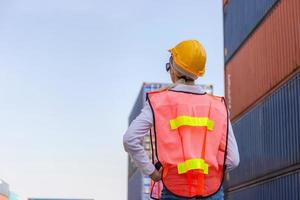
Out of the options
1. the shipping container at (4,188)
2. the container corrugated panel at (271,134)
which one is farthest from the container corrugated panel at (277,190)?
the shipping container at (4,188)

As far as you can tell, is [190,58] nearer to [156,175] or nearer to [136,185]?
[156,175]

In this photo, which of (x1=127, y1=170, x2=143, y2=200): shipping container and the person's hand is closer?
the person's hand

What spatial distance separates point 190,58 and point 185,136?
1.56 ft

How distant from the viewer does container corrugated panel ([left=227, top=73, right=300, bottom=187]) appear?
21.6 meters

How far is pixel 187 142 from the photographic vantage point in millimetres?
3488

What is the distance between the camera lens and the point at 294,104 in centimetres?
2170

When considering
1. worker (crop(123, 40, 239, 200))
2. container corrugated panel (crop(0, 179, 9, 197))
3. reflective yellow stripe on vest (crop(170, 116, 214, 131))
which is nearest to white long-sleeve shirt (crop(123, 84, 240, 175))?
worker (crop(123, 40, 239, 200))

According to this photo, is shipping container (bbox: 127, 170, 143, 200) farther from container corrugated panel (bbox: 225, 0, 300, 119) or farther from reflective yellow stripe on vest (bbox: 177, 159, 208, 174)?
reflective yellow stripe on vest (bbox: 177, 159, 208, 174)

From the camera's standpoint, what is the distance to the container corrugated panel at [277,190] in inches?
816

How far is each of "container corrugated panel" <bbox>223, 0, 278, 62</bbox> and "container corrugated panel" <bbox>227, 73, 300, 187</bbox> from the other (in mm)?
3610

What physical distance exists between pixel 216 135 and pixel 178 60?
490 mm

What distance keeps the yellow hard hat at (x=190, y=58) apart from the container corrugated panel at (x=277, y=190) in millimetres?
17333

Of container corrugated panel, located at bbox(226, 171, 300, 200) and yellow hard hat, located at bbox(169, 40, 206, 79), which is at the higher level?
yellow hard hat, located at bbox(169, 40, 206, 79)

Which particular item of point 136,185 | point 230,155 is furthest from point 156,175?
point 136,185
